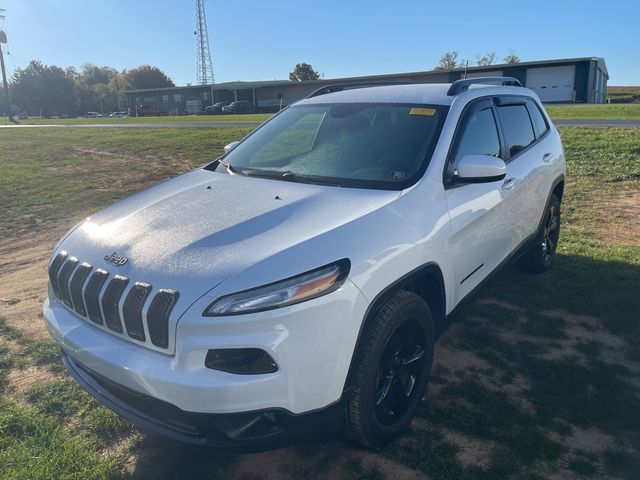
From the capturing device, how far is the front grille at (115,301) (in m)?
2.19

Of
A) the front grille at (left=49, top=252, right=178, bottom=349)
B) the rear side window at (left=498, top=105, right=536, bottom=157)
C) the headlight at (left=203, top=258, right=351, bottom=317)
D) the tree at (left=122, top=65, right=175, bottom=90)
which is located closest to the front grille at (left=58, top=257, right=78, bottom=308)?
the front grille at (left=49, top=252, right=178, bottom=349)

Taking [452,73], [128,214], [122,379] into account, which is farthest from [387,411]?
[452,73]

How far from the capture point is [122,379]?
2.30 m

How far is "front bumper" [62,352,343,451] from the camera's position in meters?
2.17

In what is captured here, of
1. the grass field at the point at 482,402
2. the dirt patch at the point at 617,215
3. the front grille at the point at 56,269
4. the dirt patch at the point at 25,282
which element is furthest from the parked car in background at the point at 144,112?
the front grille at the point at 56,269

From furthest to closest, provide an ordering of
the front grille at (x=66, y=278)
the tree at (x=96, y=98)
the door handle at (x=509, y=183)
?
the tree at (x=96, y=98) → the door handle at (x=509, y=183) → the front grille at (x=66, y=278)

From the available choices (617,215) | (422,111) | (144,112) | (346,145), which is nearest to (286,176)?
(346,145)

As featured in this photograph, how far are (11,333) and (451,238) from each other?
349 centimetres

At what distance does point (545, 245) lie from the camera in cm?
521

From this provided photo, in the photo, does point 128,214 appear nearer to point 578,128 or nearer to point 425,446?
point 425,446

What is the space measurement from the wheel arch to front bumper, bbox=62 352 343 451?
22 centimetres

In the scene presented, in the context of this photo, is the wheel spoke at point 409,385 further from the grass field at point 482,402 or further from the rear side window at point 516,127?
the rear side window at point 516,127

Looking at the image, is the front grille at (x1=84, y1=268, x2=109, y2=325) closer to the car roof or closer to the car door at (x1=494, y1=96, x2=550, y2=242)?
the car roof

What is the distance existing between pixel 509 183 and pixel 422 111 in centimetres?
98
